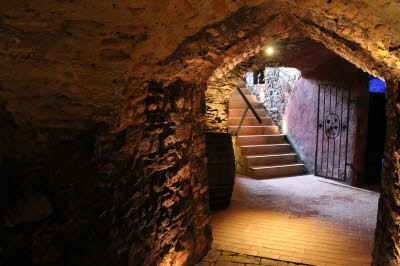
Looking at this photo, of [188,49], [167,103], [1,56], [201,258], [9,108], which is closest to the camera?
[1,56]

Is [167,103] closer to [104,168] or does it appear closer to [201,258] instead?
[104,168]

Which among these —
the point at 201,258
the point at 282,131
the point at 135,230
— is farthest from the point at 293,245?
the point at 282,131

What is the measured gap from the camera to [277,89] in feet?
30.0

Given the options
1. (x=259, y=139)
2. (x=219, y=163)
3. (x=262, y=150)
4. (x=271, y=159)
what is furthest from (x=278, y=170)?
(x=219, y=163)

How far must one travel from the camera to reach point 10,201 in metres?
1.75

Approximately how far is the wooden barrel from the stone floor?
1.49 feet

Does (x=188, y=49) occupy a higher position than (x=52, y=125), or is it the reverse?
(x=188, y=49)

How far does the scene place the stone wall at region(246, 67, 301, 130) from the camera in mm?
8539

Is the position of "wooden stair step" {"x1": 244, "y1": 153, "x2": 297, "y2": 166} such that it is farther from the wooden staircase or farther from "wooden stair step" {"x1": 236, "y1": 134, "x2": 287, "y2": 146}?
"wooden stair step" {"x1": 236, "y1": 134, "x2": 287, "y2": 146}

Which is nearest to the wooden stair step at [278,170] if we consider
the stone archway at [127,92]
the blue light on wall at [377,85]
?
the blue light on wall at [377,85]

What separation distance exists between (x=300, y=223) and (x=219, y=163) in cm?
144

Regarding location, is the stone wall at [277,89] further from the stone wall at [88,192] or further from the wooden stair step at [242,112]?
the stone wall at [88,192]

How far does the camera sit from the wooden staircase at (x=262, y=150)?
7129 millimetres

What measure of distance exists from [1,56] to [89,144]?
73 cm
